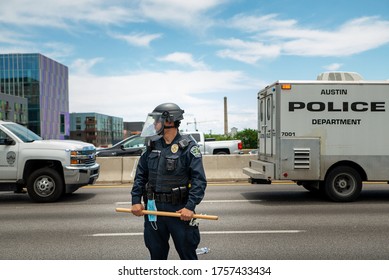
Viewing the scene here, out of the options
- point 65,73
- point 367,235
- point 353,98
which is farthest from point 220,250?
point 65,73

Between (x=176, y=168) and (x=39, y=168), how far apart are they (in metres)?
7.76

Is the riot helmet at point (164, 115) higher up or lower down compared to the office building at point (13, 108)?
lower down

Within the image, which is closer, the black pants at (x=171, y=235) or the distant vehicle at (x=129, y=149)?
the black pants at (x=171, y=235)

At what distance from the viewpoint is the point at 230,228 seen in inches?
294

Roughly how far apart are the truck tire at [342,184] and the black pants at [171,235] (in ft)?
23.0

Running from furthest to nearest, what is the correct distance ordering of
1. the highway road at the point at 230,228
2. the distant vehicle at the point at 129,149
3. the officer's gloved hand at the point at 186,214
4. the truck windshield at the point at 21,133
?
the distant vehicle at the point at 129,149
the truck windshield at the point at 21,133
the highway road at the point at 230,228
the officer's gloved hand at the point at 186,214

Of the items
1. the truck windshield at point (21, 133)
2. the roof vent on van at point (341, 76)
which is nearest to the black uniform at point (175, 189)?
the roof vent on van at point (341, 76)

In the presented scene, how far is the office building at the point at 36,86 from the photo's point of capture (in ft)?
283

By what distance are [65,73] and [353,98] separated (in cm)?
10171

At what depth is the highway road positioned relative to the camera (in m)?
5.89

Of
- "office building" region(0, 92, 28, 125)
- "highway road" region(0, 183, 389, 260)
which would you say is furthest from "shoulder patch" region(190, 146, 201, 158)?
"office building" region(0, 92, 28, 125)

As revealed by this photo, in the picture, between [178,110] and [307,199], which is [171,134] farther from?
[307,199]

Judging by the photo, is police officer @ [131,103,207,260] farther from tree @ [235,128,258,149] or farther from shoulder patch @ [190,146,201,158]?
tree @ [235,128,258,149]

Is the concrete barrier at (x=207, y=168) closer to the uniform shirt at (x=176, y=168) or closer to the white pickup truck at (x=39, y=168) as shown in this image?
the white pickup truck at (x=39, y=168)
